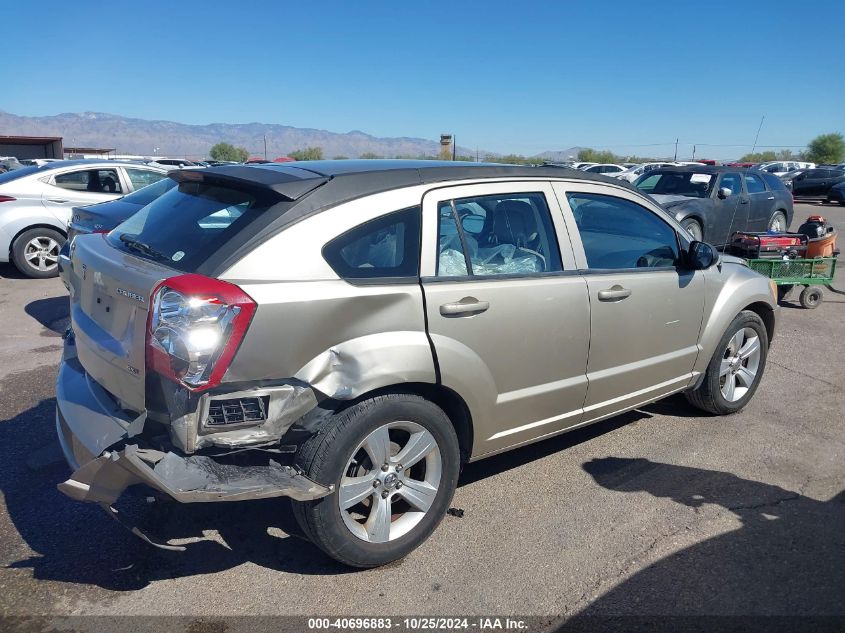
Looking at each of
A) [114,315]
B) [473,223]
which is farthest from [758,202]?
[114,315]

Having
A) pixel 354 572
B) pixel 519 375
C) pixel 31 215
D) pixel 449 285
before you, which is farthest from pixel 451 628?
pixel 31 215

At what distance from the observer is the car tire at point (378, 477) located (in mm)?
2865

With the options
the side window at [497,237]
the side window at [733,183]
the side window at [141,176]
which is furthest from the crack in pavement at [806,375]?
the side window at [141,176]

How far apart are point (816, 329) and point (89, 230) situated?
320 inches

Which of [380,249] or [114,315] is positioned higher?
[380,249]

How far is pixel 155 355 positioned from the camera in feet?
8.82

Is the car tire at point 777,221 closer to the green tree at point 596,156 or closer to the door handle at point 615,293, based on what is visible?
the door handle at point 615,293

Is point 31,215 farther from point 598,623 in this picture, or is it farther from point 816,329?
point 816,329

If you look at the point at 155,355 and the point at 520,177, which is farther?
the point at 520,177

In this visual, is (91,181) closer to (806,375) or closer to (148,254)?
(148,254)

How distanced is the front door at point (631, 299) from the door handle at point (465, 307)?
82 centimetres

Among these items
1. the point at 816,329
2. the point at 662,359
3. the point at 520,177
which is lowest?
the point at 816,329

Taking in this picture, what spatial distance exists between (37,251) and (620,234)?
8.49m

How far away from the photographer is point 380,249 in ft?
10.2
